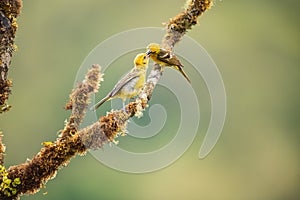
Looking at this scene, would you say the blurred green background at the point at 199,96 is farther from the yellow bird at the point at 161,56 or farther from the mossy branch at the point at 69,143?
the mossy branch at the point at 69,143

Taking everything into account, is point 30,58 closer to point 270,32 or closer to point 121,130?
point 270,32

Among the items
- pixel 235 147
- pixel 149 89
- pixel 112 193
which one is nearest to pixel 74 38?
pixel 112 193

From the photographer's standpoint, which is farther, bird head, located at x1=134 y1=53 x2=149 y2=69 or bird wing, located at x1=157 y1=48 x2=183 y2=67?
bird wing, located at x1=157 y1=48 x2=183 y2=67

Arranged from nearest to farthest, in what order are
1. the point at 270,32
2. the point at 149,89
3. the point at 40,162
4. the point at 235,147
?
the point at 40,162, the point at 149,89, the point at 235,147, the point at 270,32

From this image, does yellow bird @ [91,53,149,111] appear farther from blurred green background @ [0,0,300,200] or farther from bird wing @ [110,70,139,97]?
blurred green background @ [0,0,300,200]

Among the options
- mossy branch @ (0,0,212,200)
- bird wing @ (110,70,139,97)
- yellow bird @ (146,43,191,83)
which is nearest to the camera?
mossy branch @ (0,0,212,200)

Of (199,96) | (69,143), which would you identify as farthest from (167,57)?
(199,96)

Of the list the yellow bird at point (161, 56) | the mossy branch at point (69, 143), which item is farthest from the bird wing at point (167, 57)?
the mossy branch at point (69, 143)

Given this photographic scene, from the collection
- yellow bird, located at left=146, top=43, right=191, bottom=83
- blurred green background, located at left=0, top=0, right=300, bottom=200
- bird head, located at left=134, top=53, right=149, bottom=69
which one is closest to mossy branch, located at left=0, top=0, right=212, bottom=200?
bird head, located at left=134, top=53, right=149, bottom=69
